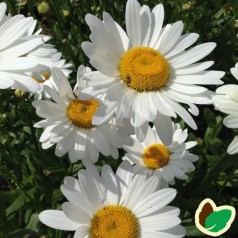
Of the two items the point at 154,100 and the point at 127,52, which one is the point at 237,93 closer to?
the point at 154,100

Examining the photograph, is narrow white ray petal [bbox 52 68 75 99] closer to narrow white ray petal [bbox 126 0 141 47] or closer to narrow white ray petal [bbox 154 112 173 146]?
narrow white ray petal [bbox 126 0 141 47]

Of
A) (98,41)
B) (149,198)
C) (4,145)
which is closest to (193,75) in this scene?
(98,41)

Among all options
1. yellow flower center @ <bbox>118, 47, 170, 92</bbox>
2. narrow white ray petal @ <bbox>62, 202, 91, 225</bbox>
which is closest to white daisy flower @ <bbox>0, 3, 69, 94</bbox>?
yellow flower center @ <bbox>118, 47, 170, 92</bbox>

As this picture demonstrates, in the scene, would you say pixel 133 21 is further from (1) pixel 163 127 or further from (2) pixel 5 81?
(2) pixel 5 81

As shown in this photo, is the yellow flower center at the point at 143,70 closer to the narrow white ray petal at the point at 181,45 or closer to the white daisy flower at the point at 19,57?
the narrow white ray petal at the point at 181,45

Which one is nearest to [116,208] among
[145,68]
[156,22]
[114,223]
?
[114,223]

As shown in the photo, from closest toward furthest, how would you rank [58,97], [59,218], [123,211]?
[59,218], [123,211], [58,97]
